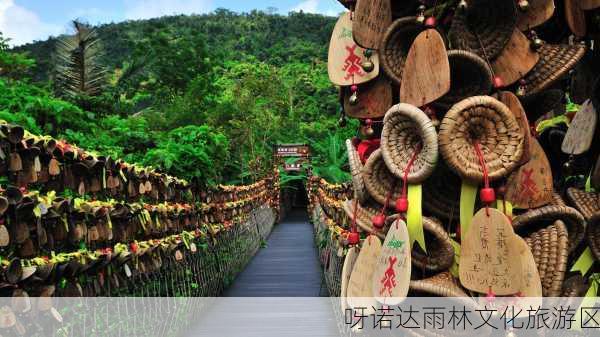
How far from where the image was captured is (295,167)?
1988 cm

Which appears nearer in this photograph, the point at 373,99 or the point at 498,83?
the point at 498,83

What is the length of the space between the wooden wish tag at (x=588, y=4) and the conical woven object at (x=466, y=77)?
0.30m

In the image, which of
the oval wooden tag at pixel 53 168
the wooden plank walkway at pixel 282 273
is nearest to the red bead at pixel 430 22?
the oval wooden tag at pixel 53 168

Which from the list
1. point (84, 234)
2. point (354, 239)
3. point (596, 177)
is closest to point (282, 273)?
point (84, 234)

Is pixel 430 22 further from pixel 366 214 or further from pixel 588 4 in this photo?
pixel 366 214

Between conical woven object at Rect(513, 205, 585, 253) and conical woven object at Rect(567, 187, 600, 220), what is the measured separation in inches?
1.7

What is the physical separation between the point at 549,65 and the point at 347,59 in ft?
1.66

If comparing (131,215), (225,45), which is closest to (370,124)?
(131,215)

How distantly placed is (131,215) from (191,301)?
73.8 inches

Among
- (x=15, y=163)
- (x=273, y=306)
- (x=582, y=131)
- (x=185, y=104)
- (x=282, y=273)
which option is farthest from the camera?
(x=185, y=104)

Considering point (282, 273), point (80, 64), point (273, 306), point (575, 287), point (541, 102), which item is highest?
point (80, 64)

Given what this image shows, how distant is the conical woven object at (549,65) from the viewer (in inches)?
54.6

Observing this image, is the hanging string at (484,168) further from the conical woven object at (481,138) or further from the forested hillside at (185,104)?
the forested hillside at (185,104)

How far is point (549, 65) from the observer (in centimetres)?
140
